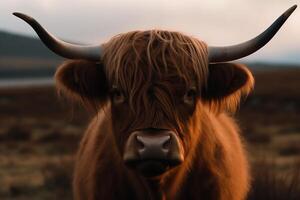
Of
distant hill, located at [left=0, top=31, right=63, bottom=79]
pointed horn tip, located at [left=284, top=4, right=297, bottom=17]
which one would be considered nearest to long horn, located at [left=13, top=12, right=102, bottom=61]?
pointed horn tip, located at [left=284, top=4, right=297, bottom=17]

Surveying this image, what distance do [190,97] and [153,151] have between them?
2.29ft

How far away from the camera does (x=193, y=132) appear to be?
548 centimetres

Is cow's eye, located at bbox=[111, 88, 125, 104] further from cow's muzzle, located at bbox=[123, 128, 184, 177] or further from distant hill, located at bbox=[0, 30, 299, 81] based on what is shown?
distant hill, located at bbox=[0, 30, 299, 81]

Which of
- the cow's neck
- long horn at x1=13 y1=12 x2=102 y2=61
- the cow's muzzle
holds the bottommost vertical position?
the cow's neck

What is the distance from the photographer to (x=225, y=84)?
5.86 metres

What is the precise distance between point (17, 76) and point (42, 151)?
382 feet

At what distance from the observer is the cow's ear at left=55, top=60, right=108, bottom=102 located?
18.8 feet

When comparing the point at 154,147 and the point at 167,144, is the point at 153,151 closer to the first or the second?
the point at 154,147

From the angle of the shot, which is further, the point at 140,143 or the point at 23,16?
the point at 23,16

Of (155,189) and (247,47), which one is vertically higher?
(247,47)

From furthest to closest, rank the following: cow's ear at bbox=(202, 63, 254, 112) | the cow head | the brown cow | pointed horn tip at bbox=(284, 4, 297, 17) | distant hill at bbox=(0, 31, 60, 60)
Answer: distant hill at bbox=(0, 31, 60, 60)
cow's ear at bbox=(202, 63, 254, 112)
pointed horn tip at bbox=(284, 4, 297, 17)
the brown cow
the cow head

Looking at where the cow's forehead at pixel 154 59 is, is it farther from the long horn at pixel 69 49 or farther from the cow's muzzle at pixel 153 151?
the cow's muzzle at pixel 153 151

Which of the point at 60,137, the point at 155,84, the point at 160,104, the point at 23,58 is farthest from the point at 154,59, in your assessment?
the point at 23,58

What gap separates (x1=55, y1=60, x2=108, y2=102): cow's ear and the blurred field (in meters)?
0.20
